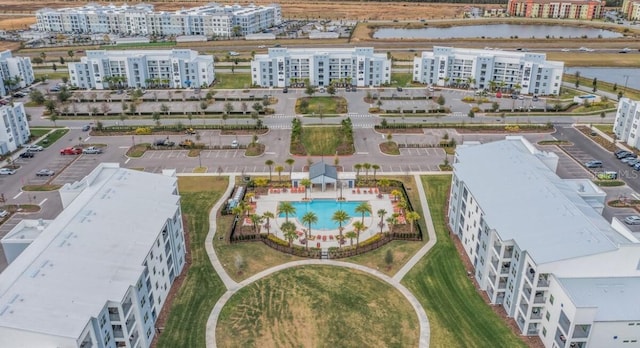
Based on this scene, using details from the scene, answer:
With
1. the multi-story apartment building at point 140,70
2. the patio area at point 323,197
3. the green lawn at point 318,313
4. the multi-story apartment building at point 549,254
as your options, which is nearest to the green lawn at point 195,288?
the green lawn at point 318,313

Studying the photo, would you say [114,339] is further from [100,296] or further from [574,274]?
[574,274]

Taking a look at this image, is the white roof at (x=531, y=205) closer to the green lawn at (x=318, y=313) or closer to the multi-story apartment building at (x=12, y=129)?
the green lawn at (x=318, y=313)

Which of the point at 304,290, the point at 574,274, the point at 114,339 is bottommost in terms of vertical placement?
the point at 304,290

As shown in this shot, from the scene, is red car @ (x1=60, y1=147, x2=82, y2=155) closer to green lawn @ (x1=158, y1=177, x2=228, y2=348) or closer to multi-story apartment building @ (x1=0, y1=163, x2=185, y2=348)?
green lawn @ (x1=158, y1=177, x2=228, y2=348)

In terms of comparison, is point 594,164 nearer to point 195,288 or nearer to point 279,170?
point 279,170

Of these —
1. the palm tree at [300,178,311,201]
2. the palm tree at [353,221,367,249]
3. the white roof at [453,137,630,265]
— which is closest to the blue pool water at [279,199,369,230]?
the palm tree at [300,178,311,201]

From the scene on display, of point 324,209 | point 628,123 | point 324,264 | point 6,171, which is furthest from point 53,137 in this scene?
point 628,123

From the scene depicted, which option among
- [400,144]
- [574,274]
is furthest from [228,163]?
[574,274]
